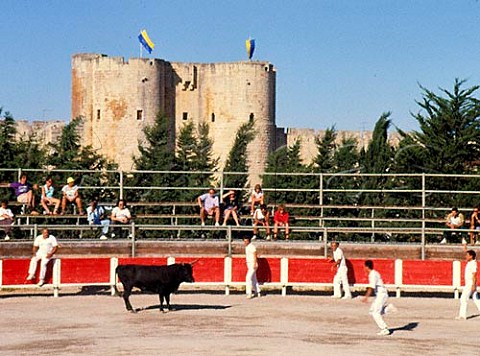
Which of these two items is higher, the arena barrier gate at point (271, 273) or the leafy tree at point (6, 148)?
the leafy tree at point (6, 148)

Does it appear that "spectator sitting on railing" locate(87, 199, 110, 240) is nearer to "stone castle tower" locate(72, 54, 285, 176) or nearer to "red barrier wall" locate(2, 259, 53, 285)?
"red barrier wall" locate(2, 259, 53, 285)

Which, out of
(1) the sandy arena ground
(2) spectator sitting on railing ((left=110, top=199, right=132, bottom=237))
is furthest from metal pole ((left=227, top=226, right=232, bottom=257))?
(2) spectator sitting on railing ((left=110, top=199, right=132, bottom=237))

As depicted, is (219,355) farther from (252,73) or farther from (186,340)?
(252,73)

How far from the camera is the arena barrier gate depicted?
29062 millimetres

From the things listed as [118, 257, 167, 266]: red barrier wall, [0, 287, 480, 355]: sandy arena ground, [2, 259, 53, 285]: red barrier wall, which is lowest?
[0, 287, 480, 355]: sandy arena ground

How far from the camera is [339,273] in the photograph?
28.8 meters

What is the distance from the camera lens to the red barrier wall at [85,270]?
29.1 m

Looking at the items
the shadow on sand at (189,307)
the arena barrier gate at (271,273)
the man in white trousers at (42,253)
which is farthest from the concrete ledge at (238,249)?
the shadow on sand at (189,307)

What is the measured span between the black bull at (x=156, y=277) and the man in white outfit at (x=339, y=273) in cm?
437

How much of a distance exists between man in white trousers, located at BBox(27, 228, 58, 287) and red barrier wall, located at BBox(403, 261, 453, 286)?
781 centimetres

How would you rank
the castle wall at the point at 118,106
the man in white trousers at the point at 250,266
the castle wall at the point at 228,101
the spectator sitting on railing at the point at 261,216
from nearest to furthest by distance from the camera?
the man in white trousers at the point at 250,266 → the spectator sitting on railing at the point at 261,216 → the castle wall at the point at 118,106 → the castle wall at the point at 228,101

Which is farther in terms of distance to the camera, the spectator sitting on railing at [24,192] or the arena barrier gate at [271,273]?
the spectator sitting on railing at [24,192]

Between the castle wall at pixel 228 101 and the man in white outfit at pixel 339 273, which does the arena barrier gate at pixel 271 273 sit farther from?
the castle wall at pixel 228 101

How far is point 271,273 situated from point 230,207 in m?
2.85
